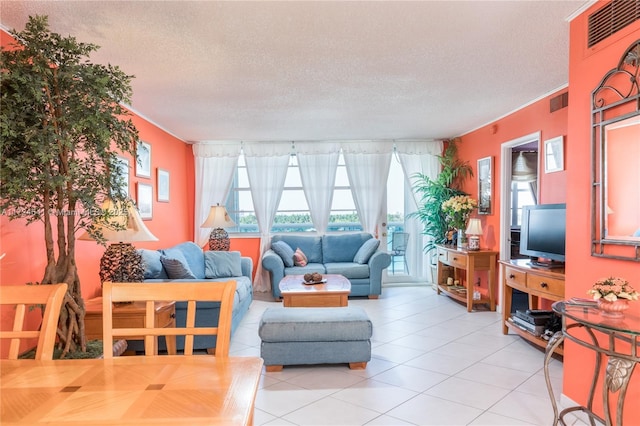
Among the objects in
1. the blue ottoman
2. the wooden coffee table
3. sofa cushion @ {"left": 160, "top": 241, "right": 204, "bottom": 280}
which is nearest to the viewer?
the blue ottoman

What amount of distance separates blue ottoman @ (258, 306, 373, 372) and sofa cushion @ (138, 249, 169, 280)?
4.59 feet

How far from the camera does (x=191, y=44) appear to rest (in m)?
2.77

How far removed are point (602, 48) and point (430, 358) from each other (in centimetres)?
261

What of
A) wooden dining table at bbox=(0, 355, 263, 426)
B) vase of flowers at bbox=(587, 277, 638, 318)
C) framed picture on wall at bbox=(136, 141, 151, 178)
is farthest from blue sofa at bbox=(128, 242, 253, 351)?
vase of flowers at bbox=(587, 277, 638, 318)

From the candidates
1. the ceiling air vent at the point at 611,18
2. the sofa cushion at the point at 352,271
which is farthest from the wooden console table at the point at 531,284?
the sofa cushion at the point at 352,271

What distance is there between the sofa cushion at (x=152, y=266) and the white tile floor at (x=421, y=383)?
998mm

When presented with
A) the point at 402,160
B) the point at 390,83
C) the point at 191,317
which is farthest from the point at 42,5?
the point at 402,160

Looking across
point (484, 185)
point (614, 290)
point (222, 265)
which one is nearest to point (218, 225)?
point (222, 265)

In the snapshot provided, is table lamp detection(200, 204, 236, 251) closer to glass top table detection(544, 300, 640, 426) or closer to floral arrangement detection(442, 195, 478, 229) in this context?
floral arrangement detection(442, 195, 478, 229)

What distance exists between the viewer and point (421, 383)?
296 cm

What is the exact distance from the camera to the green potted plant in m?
6.11

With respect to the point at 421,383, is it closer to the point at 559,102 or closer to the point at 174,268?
the point at 174,268

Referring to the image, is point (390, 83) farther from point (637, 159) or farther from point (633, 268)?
point (633, 268)

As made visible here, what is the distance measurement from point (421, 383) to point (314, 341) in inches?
34.2
